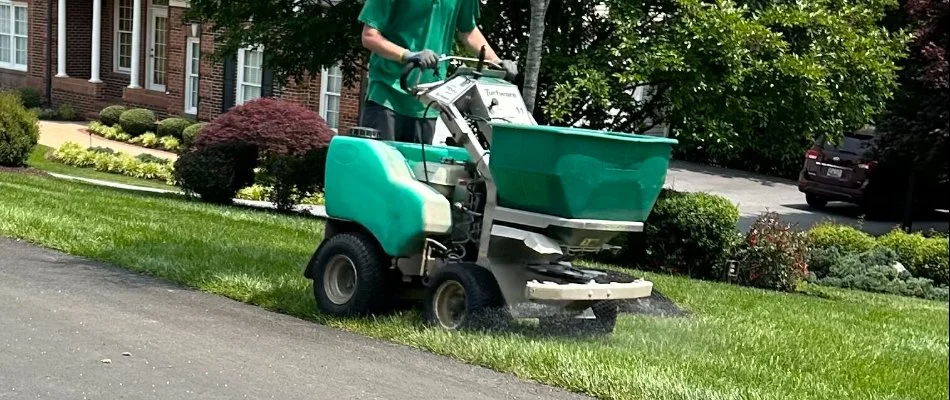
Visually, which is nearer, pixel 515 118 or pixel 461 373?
pixel 461 373

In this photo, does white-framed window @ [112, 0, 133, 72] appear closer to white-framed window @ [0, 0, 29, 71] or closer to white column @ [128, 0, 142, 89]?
white column @ [128, 0, 142, 89]

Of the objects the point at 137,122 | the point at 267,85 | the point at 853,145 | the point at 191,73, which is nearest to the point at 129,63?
the point at 191,73

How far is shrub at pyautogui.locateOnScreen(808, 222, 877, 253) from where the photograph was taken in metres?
13.0

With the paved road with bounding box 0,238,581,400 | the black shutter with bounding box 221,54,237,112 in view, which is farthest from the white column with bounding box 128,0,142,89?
the paved road with bounding box 0,238,581,400

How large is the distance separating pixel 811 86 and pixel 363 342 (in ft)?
22.2

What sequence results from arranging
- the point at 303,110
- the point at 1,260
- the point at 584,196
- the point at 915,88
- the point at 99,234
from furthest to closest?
the point at 303,110 < the point at 915,88 < the point at 99,234 < the point at 1,260 < the point at 584,196

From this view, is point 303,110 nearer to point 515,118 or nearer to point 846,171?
point 846,171

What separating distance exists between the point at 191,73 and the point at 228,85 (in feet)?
5.51

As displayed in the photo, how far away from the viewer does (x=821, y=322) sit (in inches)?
345

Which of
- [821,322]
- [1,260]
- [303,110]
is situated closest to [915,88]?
[821,322]

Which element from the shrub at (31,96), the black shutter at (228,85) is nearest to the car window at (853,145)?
the black shutter at (228,85)

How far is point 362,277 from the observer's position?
707 cm

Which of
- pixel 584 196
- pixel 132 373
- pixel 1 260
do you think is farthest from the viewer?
pixel 1 260

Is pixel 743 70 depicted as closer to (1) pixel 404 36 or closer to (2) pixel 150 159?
(1) pixel 404 36
